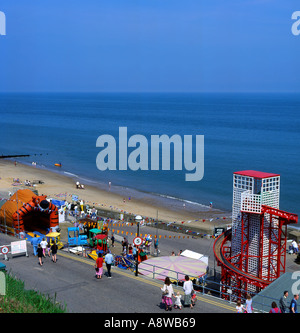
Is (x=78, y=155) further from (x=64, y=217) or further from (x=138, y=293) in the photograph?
(x=138, y=293)

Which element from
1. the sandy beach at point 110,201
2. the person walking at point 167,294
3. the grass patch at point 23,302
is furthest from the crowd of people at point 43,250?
the sandy beach at point 110,201

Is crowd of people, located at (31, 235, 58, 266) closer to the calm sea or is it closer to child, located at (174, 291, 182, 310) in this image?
child, located at (174, 291, 182, 310)

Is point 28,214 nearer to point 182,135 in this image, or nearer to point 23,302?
point 23,302

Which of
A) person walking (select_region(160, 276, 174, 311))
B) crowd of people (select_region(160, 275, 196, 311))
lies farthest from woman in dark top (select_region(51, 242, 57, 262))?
person walking (select_region(160, 276, 174, 311))

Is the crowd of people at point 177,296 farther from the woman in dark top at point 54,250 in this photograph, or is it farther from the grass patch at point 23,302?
the woman in dark top at point 54,250
